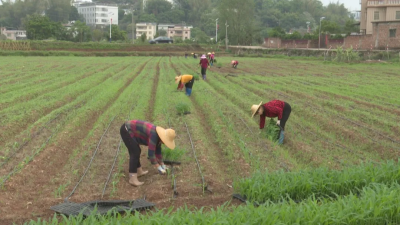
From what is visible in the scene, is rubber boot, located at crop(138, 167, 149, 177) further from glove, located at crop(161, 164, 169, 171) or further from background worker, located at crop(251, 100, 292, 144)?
background worker, located at crop(251, 100, 292, 144)

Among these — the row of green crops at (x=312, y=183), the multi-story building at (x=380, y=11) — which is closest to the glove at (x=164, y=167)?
the row of green crops at (x=312, y=183)

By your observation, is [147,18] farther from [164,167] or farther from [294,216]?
[294,216]

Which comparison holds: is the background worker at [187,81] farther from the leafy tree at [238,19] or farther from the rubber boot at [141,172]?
the leafy tree at [238,19]

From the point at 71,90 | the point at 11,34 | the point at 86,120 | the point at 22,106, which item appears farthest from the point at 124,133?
the point at 11,34

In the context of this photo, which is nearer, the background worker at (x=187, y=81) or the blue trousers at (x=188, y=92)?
the background worker at (x=187, y=81)

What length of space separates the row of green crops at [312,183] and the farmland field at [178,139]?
0.44m

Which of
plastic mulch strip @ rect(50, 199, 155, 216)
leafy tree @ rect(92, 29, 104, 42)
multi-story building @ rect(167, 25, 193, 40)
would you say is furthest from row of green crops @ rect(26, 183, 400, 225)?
multi-story building @ rect(167, 25, 193, 40)

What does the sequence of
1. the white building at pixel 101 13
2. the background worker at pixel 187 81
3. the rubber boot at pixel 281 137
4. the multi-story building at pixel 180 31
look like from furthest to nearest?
1. the white building at pixel 101 13
2. the multi-story building at pixel 180 31
3. the background worker at pixel 187 81
4. the rubber boot at pixel 281 137

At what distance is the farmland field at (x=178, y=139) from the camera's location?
23.5 ft

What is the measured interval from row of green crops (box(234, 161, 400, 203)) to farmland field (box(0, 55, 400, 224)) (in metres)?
0.44

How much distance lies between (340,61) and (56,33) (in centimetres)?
5432

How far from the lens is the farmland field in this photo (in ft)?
23.5

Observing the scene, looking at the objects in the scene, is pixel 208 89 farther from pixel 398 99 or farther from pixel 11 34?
pixel 11 34

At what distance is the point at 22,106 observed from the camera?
44.5 ft
